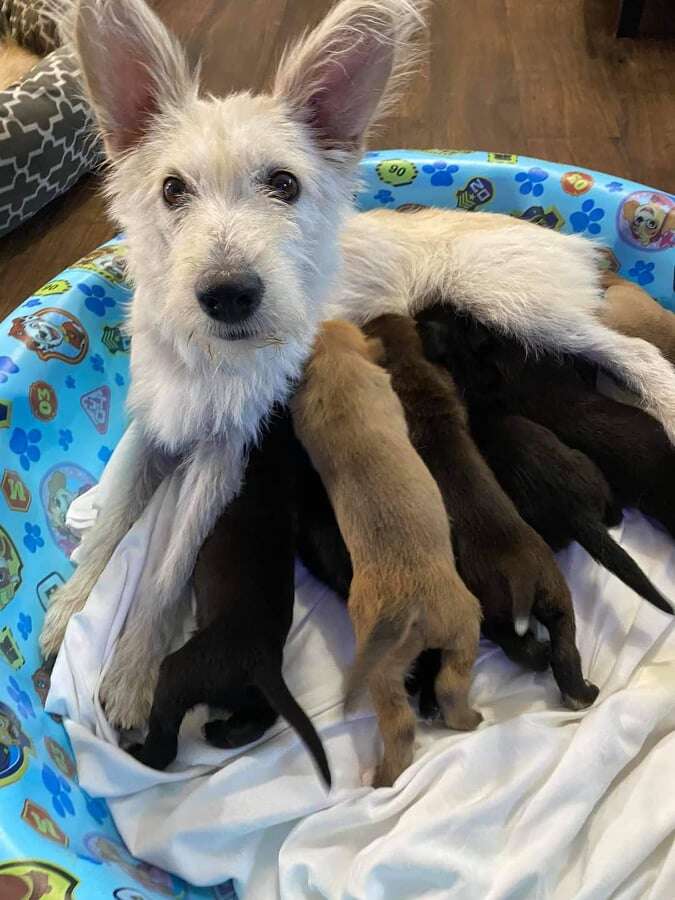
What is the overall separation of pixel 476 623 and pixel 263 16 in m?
3.80

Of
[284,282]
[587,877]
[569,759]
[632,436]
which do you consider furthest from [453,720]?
[284,282]

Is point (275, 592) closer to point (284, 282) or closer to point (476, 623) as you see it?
point (476, 623)

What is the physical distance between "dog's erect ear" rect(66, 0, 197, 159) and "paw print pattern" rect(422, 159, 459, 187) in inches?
44.6

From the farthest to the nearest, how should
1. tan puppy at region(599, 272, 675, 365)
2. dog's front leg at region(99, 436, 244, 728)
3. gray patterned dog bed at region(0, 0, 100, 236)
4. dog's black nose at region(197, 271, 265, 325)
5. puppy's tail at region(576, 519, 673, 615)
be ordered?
gray patterned dog bed at region(0, 0, 100, 236) → tan puppy at region(599, 272, 675, 365) → dog's front leg at region(99, 436, 244, 728) → puppy's tail at region(576, 519, 673, 615) → dog's black nose at region(197, 271, 265, 325)

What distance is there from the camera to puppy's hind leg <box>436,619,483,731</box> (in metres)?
1.26

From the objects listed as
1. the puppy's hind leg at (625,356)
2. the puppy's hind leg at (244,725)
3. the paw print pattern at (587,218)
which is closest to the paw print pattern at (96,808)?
the puppy's hind leg at (244,725)

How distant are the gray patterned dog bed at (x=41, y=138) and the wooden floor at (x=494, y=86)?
0.48ft

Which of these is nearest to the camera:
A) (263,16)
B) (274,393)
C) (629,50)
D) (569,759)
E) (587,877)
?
(587,877)

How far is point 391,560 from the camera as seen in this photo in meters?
1.26

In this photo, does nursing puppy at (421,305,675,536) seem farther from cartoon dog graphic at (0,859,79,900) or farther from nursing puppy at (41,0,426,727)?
cartoon dog graphic at (0,859,79,900)

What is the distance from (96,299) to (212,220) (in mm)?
932

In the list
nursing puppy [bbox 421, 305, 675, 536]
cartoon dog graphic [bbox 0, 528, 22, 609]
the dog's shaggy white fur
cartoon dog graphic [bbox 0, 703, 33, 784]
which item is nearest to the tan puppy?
the dog's shaggy white fur

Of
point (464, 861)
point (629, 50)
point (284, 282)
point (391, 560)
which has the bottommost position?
point (464, 861)

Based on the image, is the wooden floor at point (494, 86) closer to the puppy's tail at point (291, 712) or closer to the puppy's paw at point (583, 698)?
the puppy's tail at point (291, 712)
